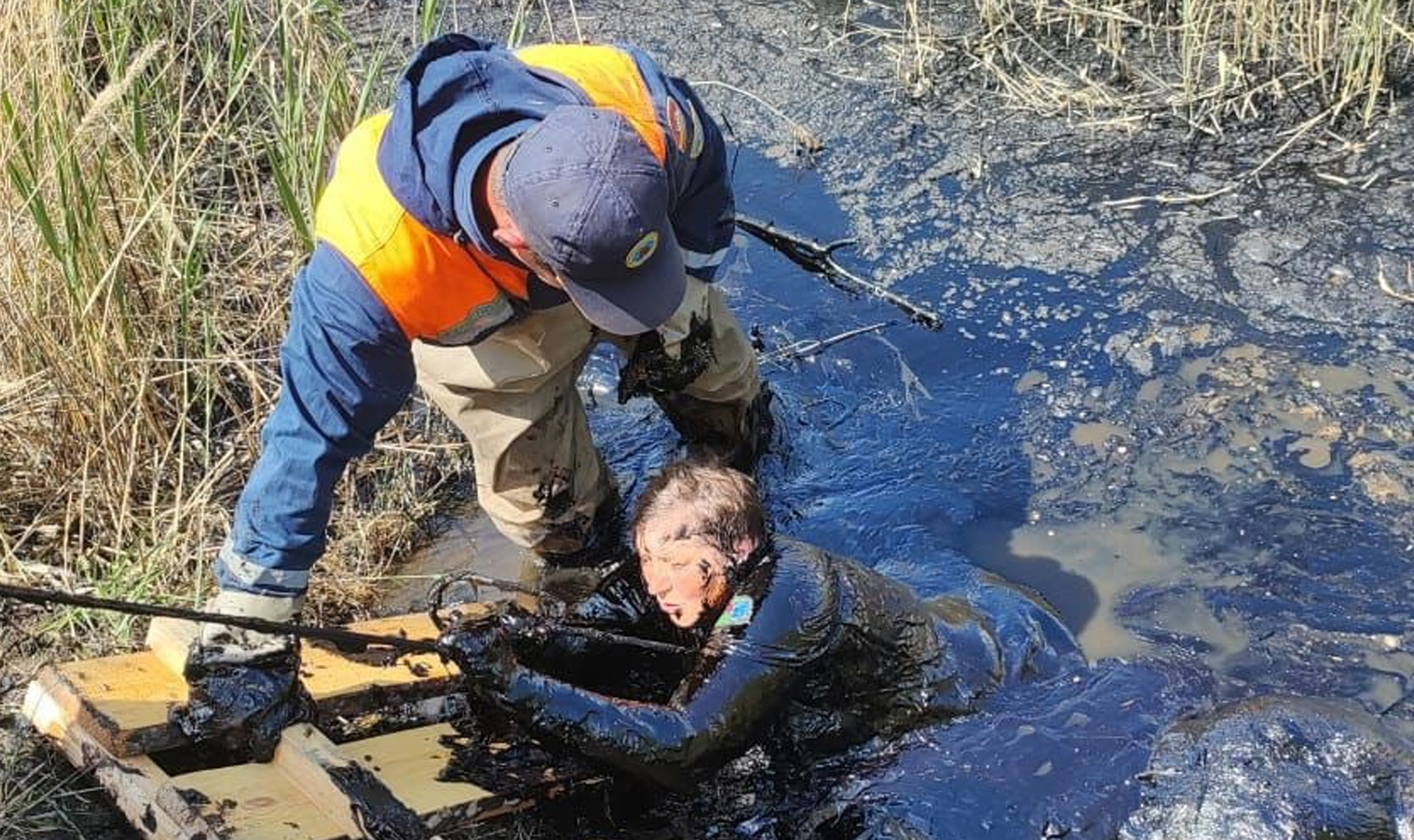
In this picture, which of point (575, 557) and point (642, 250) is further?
point (575, 557)

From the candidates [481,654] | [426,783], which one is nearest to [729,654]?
[481,654]

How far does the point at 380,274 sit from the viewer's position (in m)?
2.89

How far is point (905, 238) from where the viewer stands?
5.25 meters

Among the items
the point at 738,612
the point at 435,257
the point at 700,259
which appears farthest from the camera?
the point at 700,259

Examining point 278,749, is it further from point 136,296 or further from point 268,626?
point 136,296

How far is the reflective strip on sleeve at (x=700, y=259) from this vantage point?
11.9 ft

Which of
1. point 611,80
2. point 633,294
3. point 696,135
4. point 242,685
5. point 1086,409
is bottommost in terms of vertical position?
point 1086,409

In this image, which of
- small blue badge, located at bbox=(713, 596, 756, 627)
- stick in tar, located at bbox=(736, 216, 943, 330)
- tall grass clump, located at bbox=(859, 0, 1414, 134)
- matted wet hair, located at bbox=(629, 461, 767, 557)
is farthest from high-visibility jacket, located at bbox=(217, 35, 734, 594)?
tall grass clump, located at bbox=(859, 0, 1414, 134)

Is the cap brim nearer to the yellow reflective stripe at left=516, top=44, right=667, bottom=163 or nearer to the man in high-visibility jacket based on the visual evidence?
the man in high-visibility jacket

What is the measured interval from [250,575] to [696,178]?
1.35 meters

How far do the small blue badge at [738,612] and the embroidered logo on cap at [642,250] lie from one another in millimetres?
758

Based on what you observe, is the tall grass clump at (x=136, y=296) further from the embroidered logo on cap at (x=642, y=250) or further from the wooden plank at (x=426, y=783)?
the embroidered logo on cap at (x=642, y=250)

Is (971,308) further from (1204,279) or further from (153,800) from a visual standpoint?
(153,800)

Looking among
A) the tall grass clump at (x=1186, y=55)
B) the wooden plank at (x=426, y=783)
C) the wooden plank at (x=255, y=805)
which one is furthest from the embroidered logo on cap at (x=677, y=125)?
the tall grass clump at (x=1186, y=55)
